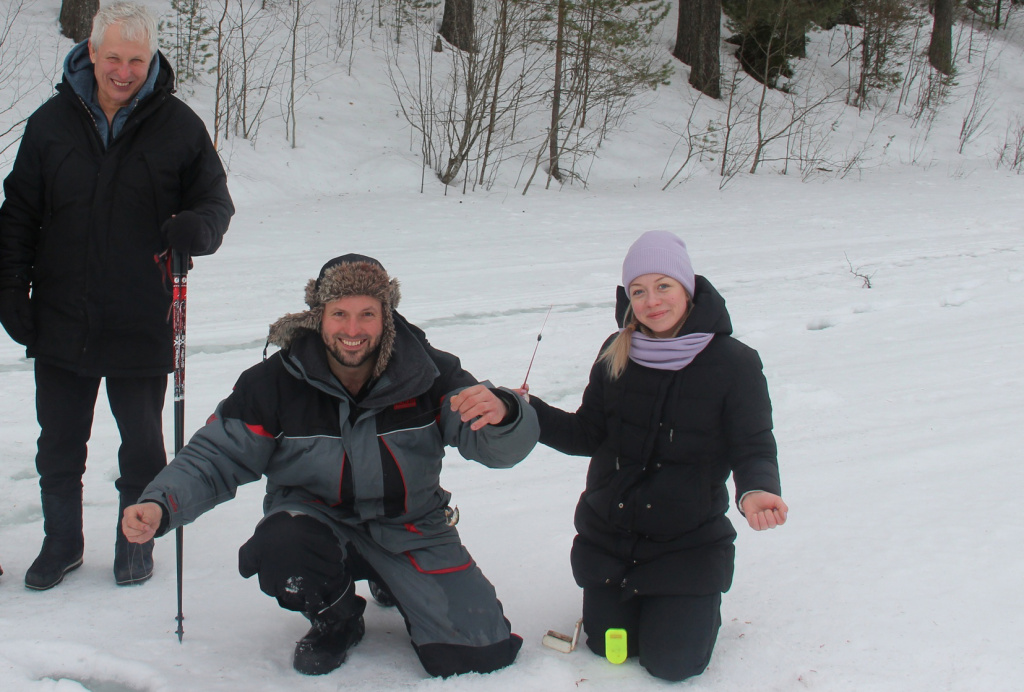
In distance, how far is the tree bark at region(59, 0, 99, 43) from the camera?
11.5m

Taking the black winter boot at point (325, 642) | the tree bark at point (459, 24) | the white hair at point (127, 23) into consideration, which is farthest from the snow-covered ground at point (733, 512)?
the tree bark at point (459, 24)

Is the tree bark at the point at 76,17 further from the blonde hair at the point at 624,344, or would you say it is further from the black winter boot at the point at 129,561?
the blonde hair at the point at 624,344

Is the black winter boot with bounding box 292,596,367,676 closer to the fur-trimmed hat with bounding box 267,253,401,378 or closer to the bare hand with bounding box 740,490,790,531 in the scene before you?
the fur-trimmed hat with bounding box 267,253,401,378

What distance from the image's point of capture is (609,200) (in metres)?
11.4

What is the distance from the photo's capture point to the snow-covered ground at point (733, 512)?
2447 mm

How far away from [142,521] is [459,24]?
12.3m

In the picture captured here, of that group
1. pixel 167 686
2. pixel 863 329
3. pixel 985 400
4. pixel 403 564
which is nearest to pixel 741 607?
pixel 403 564

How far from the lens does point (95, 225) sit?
270 cm

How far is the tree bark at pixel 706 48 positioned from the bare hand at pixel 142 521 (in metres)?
15.5

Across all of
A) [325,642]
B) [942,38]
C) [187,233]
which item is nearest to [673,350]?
[325,642]

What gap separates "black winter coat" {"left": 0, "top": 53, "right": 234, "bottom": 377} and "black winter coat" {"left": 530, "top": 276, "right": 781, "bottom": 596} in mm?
1388

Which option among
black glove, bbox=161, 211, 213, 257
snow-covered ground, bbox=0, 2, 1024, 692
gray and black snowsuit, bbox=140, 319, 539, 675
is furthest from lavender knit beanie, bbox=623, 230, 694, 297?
black glove, bbox=161, 211, 213, 257

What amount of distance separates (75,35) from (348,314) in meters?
11.3

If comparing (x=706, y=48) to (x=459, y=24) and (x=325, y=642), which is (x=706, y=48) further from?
(x=325, y=642)
